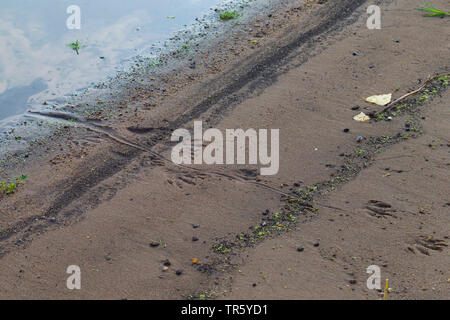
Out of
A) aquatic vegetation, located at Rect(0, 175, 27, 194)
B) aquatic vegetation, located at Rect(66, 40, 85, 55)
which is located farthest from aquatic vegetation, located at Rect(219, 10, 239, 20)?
aquatic vegetation, located at Rect(0, 175, 27, 194)

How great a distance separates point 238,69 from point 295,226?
3.21 m

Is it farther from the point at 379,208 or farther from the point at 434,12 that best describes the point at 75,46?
the point at 434,12

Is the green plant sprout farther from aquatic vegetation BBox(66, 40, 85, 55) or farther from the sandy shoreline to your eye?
aquatic vegetation BBox(66, 40, 85, 55)

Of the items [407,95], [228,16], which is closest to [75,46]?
[228,16]

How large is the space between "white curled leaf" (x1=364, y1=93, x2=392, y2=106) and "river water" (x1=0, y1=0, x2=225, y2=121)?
369 cm

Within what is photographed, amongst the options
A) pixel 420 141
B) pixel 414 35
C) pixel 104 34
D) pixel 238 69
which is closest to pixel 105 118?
pixel 238 69

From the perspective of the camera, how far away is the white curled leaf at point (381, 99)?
6.32m

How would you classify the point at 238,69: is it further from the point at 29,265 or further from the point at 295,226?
the point at 29,265

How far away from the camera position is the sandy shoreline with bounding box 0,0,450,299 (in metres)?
4.27

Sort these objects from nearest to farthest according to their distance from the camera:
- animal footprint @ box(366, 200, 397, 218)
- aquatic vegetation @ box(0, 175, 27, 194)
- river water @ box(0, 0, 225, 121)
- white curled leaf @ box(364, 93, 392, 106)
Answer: animal footprint @ box(366, 200, 397, 218), aquatic vegetation @ box(0, 175, 27, 194), white curled leaf @ box(364, 93, 392, 106), river water @ box(0, 0, 225, 121)

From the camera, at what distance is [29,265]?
448 centimetres

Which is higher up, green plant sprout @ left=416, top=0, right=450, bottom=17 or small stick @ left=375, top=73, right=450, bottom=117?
green plant sprout @ left=416, top=0, right=450, bottom=17

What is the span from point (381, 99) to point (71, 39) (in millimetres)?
5097

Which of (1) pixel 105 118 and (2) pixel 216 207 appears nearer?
(2) pixel 216 207
